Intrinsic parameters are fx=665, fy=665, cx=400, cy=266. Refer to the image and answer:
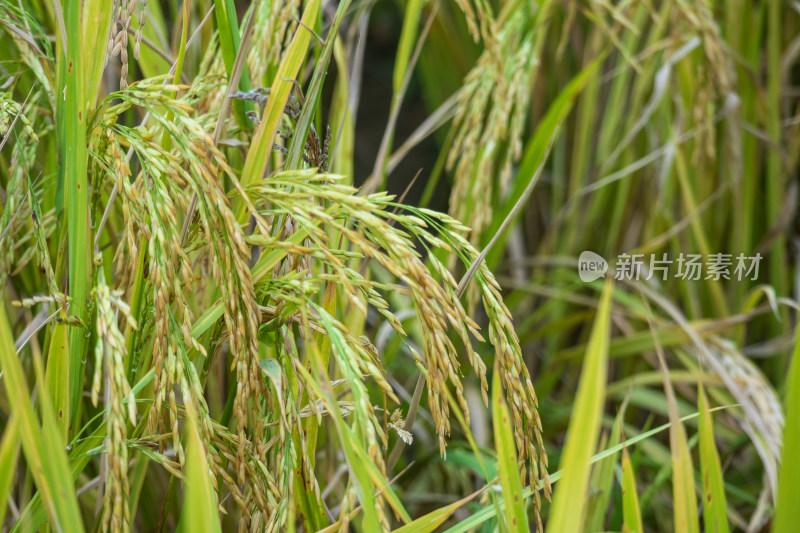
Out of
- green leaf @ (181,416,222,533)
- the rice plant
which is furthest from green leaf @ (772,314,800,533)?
green leaf @ (181,416,222,533)

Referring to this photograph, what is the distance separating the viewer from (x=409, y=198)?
61.3 inches

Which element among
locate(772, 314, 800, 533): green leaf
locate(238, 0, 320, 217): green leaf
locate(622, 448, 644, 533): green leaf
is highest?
locate(238, 0, 320, 217): green leaf

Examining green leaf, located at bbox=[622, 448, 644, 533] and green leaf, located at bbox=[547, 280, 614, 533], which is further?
green leaf, located at bbox=[622, 448, 644, 533]

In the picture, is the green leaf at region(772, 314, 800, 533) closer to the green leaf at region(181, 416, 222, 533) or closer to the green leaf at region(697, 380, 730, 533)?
the green leaf at region(697, 380, 730, 533)

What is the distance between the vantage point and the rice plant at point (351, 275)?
358mm

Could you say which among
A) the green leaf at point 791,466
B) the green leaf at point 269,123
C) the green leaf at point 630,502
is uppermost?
the green leaf at point 269,123

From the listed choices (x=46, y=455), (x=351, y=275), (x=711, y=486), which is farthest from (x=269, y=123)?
(x=711, y=486)

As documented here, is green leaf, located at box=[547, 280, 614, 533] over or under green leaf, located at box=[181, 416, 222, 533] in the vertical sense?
over

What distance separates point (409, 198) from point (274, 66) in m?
0.98

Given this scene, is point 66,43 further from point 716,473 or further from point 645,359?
point 645,359

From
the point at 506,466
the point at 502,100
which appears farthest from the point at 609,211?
the point at 506,466

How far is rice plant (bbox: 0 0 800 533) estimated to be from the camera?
0.36m

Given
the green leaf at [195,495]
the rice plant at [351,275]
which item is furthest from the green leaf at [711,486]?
the green leaf at [195,495]

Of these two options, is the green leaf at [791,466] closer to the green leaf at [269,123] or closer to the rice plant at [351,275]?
the rice plant at [351,275]
